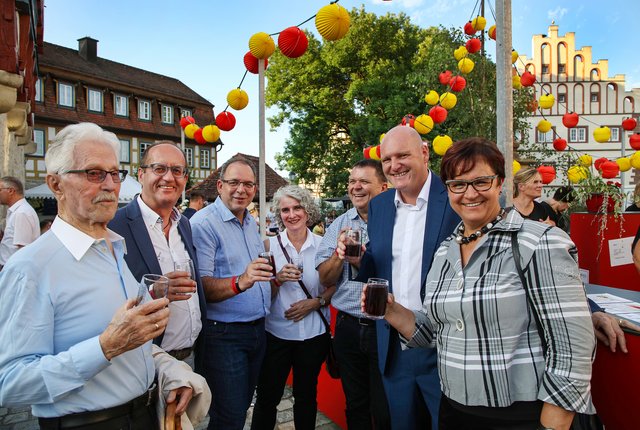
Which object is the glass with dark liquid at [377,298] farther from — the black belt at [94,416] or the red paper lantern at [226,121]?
the red paper lantern at [226,121]

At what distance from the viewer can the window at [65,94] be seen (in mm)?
25781

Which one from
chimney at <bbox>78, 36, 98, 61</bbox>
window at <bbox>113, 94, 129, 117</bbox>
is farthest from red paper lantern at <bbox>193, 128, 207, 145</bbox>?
chimney at <bbox>78, 36, 98, 61</bbox>

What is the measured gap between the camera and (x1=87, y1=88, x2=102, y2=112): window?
27578mm

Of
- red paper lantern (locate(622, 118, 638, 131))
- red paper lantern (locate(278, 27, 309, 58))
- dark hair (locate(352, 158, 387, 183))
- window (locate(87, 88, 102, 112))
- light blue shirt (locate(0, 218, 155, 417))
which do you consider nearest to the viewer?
light blue shirt (locate(0, 218, 155, 417))

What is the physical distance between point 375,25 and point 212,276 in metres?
19.9

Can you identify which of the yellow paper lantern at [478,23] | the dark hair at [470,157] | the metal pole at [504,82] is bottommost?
the dark hair at [470,157]

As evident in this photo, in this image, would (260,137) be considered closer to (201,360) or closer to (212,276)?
(212,276)

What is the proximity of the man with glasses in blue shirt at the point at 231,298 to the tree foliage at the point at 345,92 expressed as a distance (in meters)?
15.4

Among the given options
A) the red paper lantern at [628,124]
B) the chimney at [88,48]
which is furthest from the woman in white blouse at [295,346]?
the chimney at [88,48]

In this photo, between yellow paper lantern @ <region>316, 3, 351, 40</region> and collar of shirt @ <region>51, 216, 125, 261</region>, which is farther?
yellow paper lantern @ <region>316, 3, 351, 40</region>

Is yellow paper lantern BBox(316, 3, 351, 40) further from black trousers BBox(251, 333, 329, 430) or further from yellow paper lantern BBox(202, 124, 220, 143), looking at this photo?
black trousers BBox(251, 333, 329, 430)

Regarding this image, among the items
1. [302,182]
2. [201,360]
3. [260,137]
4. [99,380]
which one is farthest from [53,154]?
[302,182]

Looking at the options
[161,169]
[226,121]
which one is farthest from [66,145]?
[226,121]

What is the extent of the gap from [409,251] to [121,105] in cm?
3170
